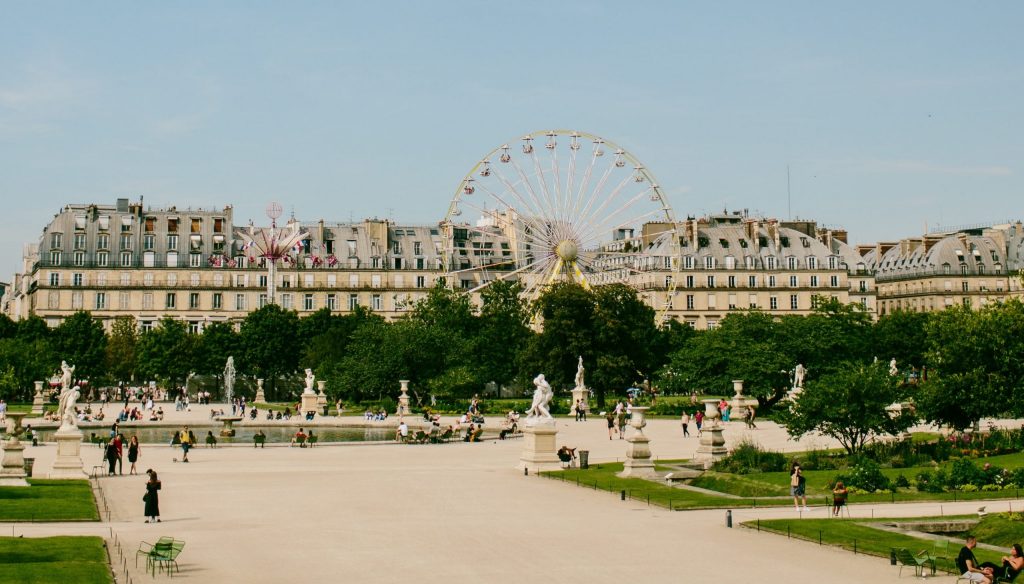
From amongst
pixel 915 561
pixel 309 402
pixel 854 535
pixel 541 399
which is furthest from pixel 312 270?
pixel 915 561

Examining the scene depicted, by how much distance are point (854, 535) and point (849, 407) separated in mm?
14900

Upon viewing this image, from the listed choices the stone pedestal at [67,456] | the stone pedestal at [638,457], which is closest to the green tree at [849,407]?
the stone pedestal at [638,457]

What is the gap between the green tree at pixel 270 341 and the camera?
10362 cm

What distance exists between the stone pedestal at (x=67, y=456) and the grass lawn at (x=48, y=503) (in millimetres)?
1613

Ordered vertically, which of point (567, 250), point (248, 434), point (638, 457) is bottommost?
point (638, 457)

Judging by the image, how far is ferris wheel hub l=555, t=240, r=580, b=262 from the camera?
275 ft

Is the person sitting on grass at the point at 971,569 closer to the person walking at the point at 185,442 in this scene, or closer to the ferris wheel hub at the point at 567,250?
the person walking at the point at 185,442

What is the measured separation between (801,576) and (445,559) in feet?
19.2

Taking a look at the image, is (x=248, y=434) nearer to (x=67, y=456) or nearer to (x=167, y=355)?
(x=67, y=456)

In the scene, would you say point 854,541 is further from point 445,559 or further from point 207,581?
point 207,581

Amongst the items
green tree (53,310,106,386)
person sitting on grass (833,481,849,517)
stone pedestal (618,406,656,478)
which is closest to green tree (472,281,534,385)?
green tree (53,310,106,386)

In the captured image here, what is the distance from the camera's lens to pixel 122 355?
10356 centimetres

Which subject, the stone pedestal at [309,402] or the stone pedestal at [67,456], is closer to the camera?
the stone pedestal at [67,456]

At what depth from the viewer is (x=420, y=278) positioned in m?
123
